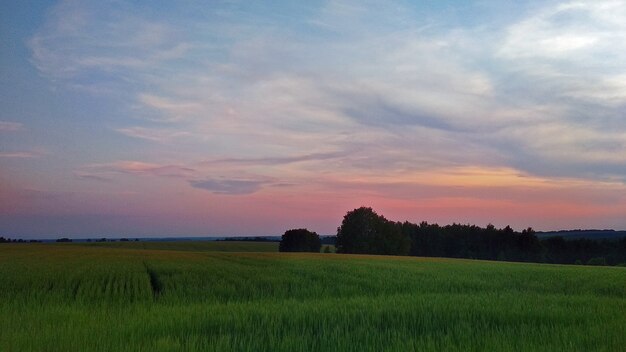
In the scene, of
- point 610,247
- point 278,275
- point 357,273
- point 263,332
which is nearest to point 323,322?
point 263,332

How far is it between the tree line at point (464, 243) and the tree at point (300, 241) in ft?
0.93

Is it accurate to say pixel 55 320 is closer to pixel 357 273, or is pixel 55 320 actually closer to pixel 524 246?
pixel 357 273

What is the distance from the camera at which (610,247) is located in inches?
4131

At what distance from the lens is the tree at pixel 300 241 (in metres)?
95.5

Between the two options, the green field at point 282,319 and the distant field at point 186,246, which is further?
the distant field at point 186,246

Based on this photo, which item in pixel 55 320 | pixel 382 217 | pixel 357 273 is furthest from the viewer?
pixel 382 217

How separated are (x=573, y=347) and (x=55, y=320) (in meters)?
8.91

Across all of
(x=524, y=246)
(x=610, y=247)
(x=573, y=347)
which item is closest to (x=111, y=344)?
(x=573, y=347)

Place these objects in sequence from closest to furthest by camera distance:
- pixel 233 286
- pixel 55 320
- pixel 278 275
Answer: pixel 55 320 < pixel 233 286 < pixel 278 275

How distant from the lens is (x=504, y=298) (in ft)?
44.3

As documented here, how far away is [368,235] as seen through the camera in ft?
277

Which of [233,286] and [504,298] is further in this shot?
[233,286]

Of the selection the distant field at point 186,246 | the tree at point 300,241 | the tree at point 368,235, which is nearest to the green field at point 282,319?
the distant field at point 186,246

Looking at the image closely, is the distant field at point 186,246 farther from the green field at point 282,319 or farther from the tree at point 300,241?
the green field at point 282,319
